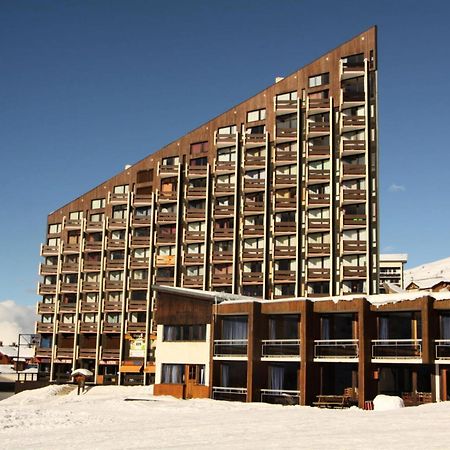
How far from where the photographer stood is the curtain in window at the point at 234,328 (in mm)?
52106

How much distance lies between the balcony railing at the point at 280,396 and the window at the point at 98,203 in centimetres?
5622

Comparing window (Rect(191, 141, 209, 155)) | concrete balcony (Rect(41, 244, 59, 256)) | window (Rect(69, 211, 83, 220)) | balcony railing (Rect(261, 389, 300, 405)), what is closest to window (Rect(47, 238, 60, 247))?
concrete balcony (Rect(41, 244, 59, 256))

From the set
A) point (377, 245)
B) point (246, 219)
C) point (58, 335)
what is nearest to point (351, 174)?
point (377, 245)

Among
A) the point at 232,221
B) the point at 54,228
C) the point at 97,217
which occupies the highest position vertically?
the point at 97,217

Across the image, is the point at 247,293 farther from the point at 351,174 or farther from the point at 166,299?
the point at 166,299

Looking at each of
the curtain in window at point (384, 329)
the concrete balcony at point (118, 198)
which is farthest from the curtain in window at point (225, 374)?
the concrete balcony at point (118, 198)

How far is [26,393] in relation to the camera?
6938 centimetres

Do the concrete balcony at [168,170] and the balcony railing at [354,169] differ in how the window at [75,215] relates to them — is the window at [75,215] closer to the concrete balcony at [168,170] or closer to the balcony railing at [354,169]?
the concrete balcony at [168,170]

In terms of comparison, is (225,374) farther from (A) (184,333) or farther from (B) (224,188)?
(B) (224,188)

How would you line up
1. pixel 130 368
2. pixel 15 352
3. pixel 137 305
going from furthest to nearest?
pixel 15 352
pixel 137 305
pixel 130 368

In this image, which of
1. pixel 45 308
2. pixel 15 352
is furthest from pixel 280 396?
pixel 15 352

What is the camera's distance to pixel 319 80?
8538cm

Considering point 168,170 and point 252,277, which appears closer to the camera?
point 252,277

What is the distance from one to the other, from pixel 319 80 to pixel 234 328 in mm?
42344
